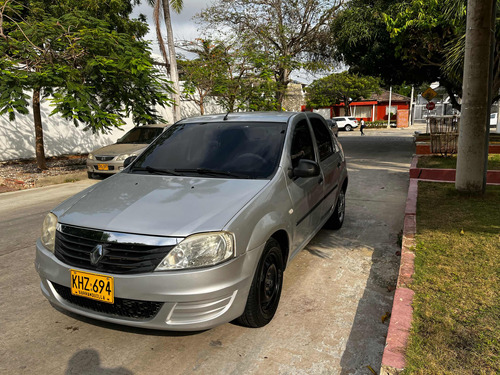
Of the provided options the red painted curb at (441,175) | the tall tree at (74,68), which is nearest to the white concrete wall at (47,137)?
the tall tree at (74,68)

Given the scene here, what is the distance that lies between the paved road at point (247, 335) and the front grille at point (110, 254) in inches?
23.1

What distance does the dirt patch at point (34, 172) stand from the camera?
10531 mm

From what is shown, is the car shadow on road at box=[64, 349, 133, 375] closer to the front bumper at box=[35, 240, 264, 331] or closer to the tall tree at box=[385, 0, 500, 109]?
the front bumper at box=[35, 240, 264, 331]

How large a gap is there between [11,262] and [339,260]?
3.86m

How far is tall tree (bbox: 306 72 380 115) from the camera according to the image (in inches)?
1791

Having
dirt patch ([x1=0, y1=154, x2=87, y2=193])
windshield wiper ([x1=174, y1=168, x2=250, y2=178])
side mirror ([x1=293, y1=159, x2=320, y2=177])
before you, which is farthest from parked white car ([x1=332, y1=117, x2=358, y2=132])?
windshield wiper ([x1=174, y1=168, x2=250, y2=178])

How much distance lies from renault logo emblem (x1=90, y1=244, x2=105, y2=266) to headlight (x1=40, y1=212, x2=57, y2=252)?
1.64ft

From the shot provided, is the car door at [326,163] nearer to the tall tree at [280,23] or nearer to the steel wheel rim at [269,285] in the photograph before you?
the steel wheel rim at [269,285]

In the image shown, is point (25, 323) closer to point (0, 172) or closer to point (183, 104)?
point (0, 172)

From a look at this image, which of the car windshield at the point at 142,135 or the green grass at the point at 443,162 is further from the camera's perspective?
the car windshield at the point at 142,135

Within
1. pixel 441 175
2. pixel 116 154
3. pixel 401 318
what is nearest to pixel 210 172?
pixel 401 318

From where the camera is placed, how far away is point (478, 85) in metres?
6.04

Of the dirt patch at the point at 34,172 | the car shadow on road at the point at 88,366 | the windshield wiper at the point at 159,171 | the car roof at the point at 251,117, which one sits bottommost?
the car shadow on road at the point at 88,366

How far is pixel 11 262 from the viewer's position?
4.54 m
